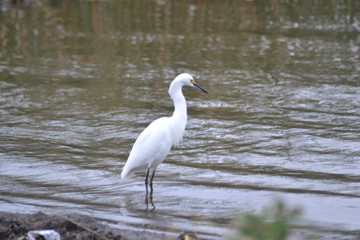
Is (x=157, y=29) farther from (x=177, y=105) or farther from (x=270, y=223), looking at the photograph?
(x=270, y=223)

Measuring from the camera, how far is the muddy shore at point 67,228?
474 cm

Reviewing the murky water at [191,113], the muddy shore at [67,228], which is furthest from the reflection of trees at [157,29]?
the muddy shore at [67,228]

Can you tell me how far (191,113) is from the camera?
32.7ft

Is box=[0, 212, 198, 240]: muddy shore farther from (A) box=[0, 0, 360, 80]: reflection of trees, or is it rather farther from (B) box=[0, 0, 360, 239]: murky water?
(A) box=[0, 0, 360, 80]: reflection of trees

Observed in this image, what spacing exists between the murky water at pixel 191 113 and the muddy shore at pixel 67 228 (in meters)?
0.39

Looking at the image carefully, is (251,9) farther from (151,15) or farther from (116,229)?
(116,229)

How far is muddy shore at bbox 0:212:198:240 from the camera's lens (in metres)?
4.74

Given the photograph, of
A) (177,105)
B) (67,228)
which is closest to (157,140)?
(177,105)

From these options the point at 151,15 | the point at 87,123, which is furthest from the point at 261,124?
the point at 151,15

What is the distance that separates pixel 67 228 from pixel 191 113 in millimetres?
5248

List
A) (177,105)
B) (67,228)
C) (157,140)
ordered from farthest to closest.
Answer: (177,105) → (157,140) → (67,228)

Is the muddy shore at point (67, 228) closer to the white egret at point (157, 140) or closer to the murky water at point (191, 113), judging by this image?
the murky water at point (191, 113)

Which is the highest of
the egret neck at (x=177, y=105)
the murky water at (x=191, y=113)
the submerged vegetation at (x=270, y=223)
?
the submerged vegetation at (x=270, y=223)

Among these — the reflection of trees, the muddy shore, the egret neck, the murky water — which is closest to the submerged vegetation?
the murky water
